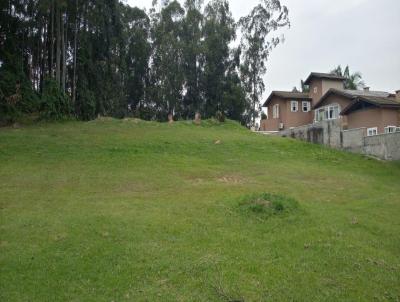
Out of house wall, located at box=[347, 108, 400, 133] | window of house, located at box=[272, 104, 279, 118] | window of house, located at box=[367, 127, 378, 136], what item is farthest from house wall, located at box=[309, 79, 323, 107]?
window of house, located at box=[367, 127, 378, 136]

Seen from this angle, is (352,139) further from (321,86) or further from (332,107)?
(321,86)

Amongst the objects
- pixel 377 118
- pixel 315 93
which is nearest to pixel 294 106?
pixel 315 93

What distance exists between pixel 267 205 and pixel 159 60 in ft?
137

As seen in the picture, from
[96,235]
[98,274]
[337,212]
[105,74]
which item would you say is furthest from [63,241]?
[105,74]

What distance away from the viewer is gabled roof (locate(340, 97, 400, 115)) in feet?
108

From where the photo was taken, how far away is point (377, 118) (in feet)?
110

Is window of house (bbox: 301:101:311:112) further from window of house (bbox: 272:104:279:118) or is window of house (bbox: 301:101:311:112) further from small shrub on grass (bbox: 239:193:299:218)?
small shrub on grass (bbox: 239:193:299:218)

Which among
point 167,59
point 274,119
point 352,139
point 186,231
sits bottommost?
point 186,231

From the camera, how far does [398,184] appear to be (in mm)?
19422

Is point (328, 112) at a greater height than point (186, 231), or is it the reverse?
point (328, 112)

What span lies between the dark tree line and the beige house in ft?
12.9

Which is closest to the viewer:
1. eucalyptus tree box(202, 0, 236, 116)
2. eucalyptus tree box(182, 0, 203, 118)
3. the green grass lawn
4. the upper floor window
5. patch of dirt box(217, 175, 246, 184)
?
the green grass lawn

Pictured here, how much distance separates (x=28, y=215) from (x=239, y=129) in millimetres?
23404

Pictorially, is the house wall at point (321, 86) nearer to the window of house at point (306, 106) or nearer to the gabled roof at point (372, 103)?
the window of house at point (306, 106)
